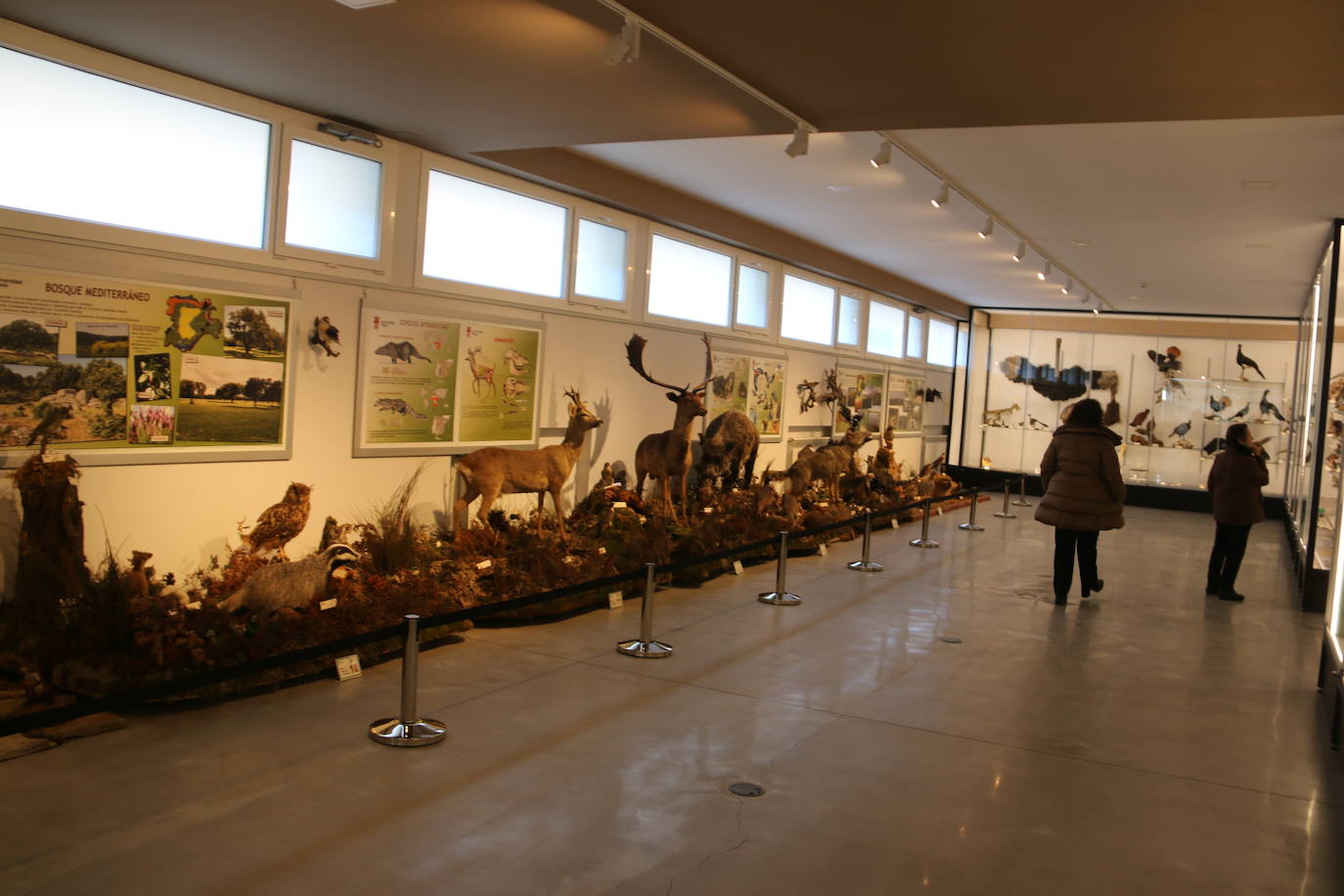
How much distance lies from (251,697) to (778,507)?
23.8ft

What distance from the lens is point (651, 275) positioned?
1083 centimetres

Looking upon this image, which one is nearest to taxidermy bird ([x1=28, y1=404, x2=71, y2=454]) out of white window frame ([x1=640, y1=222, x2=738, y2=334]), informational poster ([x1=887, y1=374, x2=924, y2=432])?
white window frame ([x1=640, y1=222, x2=738, y2=334])

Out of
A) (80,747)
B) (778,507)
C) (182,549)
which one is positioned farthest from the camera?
(778,507)

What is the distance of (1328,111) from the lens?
17.4 feet

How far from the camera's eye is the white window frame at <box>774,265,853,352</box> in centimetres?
1345

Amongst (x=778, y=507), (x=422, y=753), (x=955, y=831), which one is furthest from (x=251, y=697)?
(x=778, y=507)

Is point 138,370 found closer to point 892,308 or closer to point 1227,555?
point 1227,555

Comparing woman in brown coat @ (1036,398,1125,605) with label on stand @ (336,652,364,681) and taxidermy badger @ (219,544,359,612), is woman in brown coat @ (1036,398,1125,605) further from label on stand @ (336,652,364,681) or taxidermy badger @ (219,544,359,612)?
taxidermy badger @ (219,544,359,612)

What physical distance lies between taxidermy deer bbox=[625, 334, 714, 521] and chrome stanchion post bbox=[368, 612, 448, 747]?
5.11m

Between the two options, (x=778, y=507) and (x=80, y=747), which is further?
(x=778, y=507)

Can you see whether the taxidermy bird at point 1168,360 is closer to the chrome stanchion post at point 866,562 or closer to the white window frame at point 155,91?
the chrome stanchion post at point 866,562

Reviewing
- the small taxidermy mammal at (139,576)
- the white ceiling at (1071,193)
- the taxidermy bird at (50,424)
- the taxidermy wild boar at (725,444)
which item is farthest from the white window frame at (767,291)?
the taxidermy bird at (50,424)

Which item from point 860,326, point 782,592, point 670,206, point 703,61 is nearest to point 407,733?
point 703,61

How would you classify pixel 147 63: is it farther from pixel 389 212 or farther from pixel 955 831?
pixel 955 831
